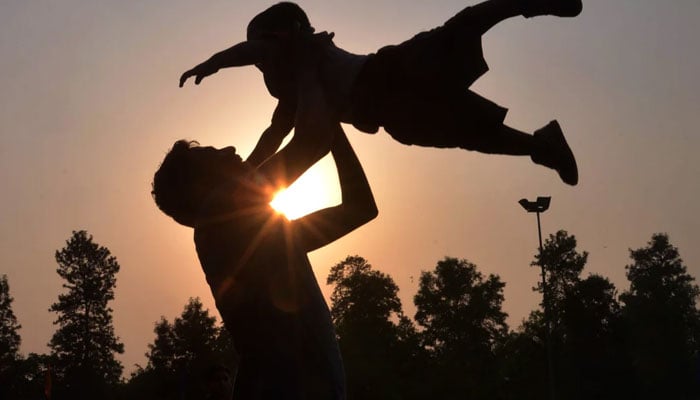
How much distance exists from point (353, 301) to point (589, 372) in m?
17.9

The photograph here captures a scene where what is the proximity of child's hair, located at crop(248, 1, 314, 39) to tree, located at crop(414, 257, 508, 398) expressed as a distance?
59.5m

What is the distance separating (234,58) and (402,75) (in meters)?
0.96

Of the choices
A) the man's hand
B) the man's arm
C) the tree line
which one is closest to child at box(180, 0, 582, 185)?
the man's hand

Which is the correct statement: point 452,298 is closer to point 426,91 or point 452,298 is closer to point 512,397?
point 512,397

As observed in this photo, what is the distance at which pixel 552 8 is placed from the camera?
4859mm

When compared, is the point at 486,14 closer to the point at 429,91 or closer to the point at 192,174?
the point at 429,91

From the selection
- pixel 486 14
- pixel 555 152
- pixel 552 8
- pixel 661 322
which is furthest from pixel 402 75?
pixel 661 322

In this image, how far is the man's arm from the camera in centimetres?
447

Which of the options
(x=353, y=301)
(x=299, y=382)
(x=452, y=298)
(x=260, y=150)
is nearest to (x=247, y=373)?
(x=299, y=382)

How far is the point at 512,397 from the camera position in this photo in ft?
204

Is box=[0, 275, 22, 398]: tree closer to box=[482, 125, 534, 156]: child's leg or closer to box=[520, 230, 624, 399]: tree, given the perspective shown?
box=[520, 230, 624, 399]: tree

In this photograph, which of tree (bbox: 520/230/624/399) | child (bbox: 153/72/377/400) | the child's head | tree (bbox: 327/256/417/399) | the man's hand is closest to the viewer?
child (bbox: 153/72/377/400)

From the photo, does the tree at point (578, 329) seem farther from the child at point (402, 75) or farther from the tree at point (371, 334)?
the child at point (402, 75)

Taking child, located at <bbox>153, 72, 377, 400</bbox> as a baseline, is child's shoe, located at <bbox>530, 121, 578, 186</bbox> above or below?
above
